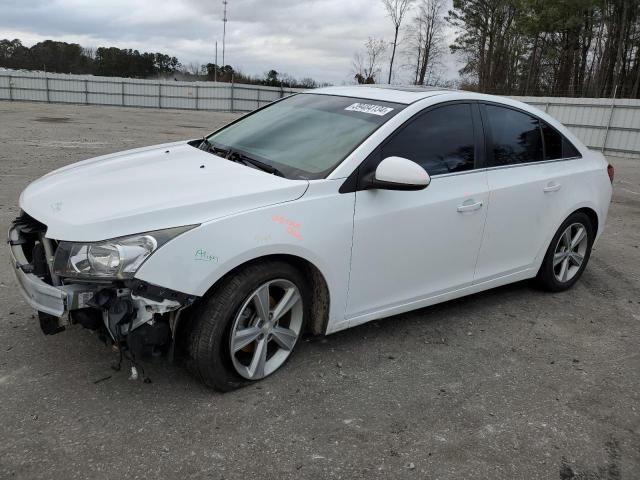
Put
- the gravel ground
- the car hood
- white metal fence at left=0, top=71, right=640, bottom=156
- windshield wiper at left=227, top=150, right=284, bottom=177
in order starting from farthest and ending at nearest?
white metal fence at left=0, top=71, right=640, bottom=156, windshield wiper at left=227, top=150, right=284, bottom=177, the car hood, the gravel ground

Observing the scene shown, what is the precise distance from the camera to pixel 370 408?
296 centimetres

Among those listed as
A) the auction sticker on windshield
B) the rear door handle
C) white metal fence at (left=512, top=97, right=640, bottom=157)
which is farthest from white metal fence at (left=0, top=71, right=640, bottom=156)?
the auction sticker on windshield

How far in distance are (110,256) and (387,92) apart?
7.50 feet

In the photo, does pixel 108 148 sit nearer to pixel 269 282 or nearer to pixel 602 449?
pixel 269 282

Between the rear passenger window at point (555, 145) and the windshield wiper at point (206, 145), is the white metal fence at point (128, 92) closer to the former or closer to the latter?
the windshield wiper at point (206, 145)

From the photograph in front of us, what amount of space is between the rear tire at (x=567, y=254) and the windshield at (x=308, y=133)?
203 cm

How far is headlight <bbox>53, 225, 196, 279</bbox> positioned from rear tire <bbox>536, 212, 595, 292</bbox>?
3339 millimetres

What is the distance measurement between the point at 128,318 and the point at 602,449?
241 centimetres

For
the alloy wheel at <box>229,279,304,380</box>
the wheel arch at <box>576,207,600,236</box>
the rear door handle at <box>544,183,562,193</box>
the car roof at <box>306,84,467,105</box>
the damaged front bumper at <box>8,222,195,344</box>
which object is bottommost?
the alloy wheel at <box>229,279,304,380</box>

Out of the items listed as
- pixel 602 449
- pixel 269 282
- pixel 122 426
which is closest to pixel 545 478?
pixel 602 449

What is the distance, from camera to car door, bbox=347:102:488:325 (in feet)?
10.8

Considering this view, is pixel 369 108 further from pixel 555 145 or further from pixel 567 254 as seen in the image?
pixel 567 254

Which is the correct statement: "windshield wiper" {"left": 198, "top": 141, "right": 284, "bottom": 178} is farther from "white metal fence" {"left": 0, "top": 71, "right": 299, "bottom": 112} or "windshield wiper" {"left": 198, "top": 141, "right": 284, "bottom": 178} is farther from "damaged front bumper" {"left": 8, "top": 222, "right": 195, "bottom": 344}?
"white metal fence" {"left": 0, "top": 71, "right": 299, "bottom": 112}

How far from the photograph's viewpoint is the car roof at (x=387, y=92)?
147 inches
